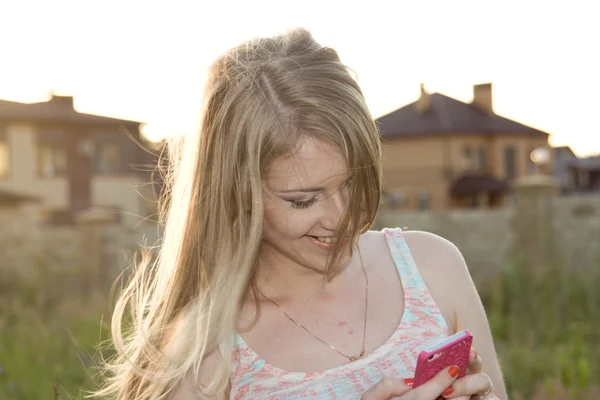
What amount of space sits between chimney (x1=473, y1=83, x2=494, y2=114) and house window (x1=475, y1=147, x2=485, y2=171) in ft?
5.18

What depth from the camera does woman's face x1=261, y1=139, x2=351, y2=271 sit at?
1812 millimetres

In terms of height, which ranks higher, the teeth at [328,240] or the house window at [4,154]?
the house window at [4,154]

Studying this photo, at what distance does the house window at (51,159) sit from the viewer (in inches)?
1114

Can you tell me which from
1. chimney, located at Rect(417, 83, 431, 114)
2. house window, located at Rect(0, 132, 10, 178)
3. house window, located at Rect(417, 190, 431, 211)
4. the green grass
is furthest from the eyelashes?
chimney, located at Rect(417, 83, 431, 114)

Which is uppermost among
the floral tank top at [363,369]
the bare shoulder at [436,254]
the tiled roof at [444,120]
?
the tiled roof at [444,120]

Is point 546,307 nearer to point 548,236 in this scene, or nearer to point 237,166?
point 548,236

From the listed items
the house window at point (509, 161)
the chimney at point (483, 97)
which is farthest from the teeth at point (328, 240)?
the house window at point (509, 161)

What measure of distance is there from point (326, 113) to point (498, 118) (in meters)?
31.1

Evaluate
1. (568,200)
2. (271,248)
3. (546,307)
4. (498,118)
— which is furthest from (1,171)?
(271,248)

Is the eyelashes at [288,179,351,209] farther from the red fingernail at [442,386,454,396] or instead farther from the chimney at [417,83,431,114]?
the chimney at [417,83,431,114]

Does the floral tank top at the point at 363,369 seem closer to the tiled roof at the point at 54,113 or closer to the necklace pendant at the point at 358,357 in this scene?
the necklace pendant at the point at 358,357

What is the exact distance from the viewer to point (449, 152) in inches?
1189

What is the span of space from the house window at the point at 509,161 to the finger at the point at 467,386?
103ft

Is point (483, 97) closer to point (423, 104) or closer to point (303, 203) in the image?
point (423, 104)
